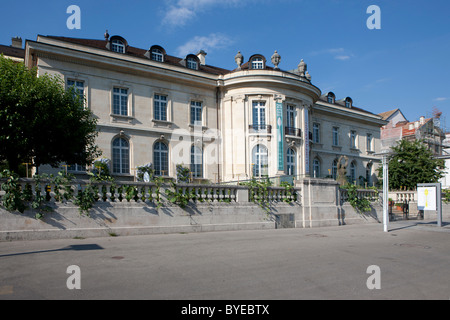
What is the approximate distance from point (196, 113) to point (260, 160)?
6.35m

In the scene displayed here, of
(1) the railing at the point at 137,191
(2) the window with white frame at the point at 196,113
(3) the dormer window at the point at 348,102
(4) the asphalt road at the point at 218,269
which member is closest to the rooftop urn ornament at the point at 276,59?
(2) the window with white frame at the point at 196,113

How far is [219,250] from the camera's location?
30.2 ft

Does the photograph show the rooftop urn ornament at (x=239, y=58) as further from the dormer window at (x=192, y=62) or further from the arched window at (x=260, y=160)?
the arched window at (x=260, y=160)

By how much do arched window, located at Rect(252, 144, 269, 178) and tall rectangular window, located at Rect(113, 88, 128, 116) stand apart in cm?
1039

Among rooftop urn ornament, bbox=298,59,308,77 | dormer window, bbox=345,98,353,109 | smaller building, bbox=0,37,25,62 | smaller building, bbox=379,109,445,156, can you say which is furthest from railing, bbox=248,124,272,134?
smaller building, bbox=379,109,445,156

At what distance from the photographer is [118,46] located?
27.2 meters

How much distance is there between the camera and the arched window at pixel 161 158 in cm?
2753

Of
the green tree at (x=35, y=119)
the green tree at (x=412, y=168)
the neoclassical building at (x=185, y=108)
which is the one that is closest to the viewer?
the green tree at (x=35, y=119)

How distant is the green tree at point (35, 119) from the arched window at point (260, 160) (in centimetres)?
1446

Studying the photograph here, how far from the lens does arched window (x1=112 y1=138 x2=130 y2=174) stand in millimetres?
25672
